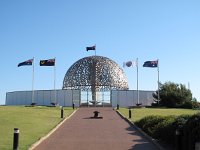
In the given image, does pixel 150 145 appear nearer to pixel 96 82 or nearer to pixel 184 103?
pixel 184 103

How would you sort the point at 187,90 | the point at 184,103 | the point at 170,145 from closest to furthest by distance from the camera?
the point at 170,145 < the point at 184,103 < the point at 187,90

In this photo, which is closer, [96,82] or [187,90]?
[187,90]

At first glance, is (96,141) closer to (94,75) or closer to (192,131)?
(192,131)

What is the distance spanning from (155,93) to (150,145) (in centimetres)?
5630

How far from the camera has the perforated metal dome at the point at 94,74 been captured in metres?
77.6

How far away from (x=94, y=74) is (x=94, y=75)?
0.19 m

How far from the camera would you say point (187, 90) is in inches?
2744

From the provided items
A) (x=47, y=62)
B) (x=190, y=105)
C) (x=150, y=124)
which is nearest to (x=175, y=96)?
(x=190, y=105)

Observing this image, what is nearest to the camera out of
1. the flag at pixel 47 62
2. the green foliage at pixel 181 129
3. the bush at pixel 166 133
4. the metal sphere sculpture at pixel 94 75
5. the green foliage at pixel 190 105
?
the green foliage at pixel 181 129

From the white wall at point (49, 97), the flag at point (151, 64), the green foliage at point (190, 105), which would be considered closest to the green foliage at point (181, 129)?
the green foliage at point (190, 105)

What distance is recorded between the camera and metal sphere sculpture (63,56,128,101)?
77.6m

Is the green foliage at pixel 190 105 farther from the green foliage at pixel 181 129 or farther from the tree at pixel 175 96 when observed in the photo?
the green foliage at pixel 181 129

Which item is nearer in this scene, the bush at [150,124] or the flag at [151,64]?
the bush at [150,124]

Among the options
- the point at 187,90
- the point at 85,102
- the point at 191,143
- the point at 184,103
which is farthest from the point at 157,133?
the point at 85,102
